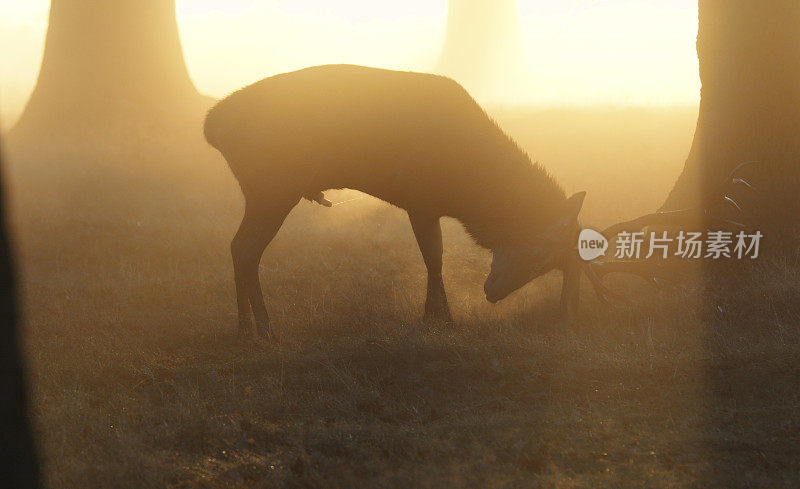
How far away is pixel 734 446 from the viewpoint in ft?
15.2

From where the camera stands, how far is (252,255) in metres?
7.32

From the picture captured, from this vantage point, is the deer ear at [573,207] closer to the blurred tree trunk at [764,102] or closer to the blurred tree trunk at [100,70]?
the blurred tree trunk at [764,102]

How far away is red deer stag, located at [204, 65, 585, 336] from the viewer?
7184 mm

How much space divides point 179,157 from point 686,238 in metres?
11.1

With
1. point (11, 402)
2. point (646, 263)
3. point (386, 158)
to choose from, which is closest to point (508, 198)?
point (386, 158)

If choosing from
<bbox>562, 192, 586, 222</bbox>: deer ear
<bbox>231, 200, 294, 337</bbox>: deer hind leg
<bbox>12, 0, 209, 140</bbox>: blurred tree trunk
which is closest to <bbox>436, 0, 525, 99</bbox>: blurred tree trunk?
<bbox>12, 0, 209, 140</bbox>: blurred tree trunk

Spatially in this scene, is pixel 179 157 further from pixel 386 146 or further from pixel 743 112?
pixel 743 112

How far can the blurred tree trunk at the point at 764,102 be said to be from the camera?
829cm

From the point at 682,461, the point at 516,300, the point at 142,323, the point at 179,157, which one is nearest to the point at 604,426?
the point at 682,461

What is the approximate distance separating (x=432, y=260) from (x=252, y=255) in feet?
5.58

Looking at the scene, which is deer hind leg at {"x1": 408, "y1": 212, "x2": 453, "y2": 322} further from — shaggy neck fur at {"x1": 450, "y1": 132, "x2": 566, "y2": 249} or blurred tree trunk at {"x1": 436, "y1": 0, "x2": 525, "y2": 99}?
blurred tree trunk at {"x1": 436, "y1": 0, "x2": 525, "y2": 99}

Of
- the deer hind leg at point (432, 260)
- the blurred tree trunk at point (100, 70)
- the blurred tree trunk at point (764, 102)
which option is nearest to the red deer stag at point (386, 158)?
the deer hind leg at point (432, 260)

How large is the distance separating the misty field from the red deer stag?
76 centimetres

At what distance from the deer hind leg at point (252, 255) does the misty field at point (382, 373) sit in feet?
0.99
